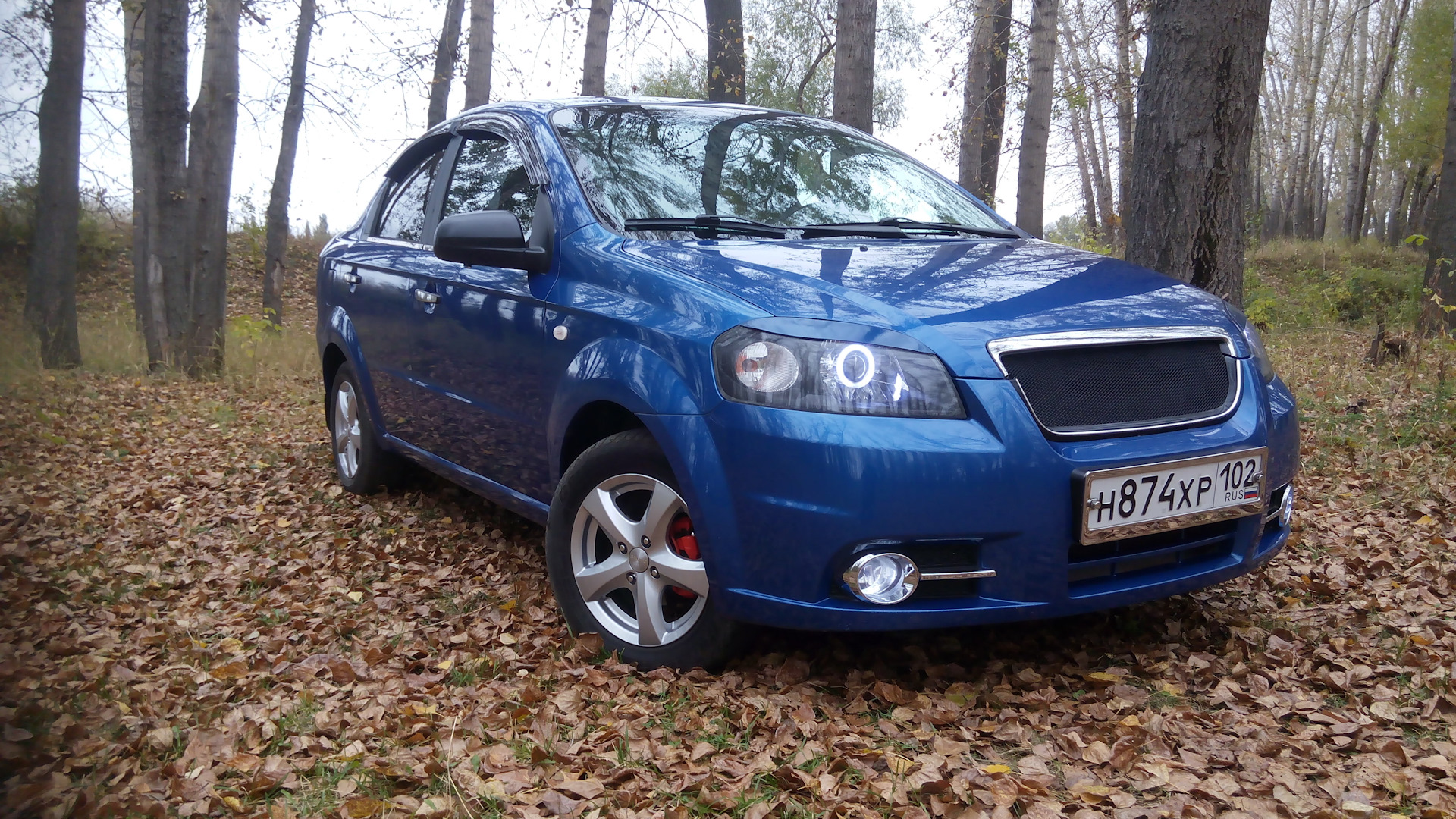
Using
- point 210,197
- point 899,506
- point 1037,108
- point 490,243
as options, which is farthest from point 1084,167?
point 899,506

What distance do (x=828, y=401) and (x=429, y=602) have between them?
6.44ft

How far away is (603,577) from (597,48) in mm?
9337

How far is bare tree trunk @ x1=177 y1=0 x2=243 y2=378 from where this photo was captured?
1040cm

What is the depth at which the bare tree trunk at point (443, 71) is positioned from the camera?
13.4m

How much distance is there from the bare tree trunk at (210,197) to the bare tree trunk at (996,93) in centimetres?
939

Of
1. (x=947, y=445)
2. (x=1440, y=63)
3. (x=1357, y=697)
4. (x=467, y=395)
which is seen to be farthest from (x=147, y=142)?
(x=1440, y=63)

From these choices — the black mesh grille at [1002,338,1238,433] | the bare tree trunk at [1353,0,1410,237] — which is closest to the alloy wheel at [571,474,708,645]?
the black mesh grille at [1002,338,1238,433]

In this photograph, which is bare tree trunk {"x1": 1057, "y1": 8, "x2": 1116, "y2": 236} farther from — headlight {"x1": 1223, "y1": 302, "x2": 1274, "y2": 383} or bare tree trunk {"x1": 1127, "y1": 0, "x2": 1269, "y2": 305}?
headlight {"x1": 1223, "y1": 302, "x2": 1274, "y2": 383}

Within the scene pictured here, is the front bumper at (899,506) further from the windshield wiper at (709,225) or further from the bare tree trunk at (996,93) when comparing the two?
the bare tree trunk at (996,93)

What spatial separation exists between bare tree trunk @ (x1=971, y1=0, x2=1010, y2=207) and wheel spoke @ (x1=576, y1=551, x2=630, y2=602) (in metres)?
12.0

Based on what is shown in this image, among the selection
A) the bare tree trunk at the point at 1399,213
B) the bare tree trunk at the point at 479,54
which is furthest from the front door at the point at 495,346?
the bare tree trunk at the point at 1399,213

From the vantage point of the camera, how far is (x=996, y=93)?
14.7 m

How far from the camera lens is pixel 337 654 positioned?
3.27 meters

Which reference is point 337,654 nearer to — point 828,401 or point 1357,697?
point 828,401
